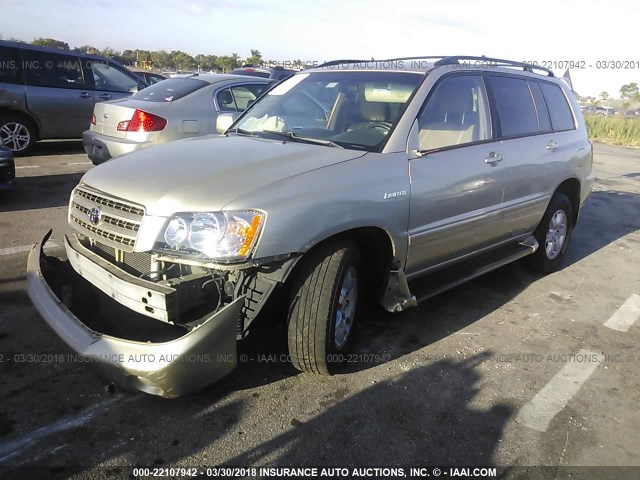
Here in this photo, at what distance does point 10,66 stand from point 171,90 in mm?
3588

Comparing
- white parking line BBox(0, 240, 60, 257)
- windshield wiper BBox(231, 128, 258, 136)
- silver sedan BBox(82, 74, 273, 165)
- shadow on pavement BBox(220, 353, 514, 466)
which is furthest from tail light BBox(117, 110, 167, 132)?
shadow on pavement BBox(220, 353, 514, 466)

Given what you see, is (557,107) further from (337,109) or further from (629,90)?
(629,90)

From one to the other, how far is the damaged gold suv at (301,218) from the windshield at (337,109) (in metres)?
0.01

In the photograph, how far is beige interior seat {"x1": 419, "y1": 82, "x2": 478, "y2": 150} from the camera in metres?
3.61

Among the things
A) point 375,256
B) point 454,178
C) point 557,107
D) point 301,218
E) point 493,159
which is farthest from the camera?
point 557,107

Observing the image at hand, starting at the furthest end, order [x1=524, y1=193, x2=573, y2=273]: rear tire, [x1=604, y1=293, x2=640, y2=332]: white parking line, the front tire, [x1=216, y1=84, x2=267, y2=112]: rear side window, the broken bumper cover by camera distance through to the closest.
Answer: [x1=216, y1=84, x2=267, y2=112]: rear side window
[x1=524, y1=193, x2=573, y2=273]: rear tire
[x1=604, y1=293, x2=640, y2=332]: white parking line
the front tire
the broken bumper cover

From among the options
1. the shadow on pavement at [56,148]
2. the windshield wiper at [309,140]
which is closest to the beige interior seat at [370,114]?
the windshield wiper at [309,140]

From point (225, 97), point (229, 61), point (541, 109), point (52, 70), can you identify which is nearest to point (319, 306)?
point (541, 109)

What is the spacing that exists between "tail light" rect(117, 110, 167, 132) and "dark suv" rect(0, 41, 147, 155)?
10.4 feet

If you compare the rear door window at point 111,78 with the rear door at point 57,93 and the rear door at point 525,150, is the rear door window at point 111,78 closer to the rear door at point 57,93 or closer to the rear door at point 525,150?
the rear door at point 57,93

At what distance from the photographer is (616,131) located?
24.1m

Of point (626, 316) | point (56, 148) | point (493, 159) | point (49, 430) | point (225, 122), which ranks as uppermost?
point (225, 122)

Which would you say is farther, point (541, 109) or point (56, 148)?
point (56, 148)

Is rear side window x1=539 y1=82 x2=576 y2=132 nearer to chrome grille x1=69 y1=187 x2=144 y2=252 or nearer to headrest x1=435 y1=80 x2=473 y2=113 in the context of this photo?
headrest x1=435 y1=80 x2=473 y2=113
